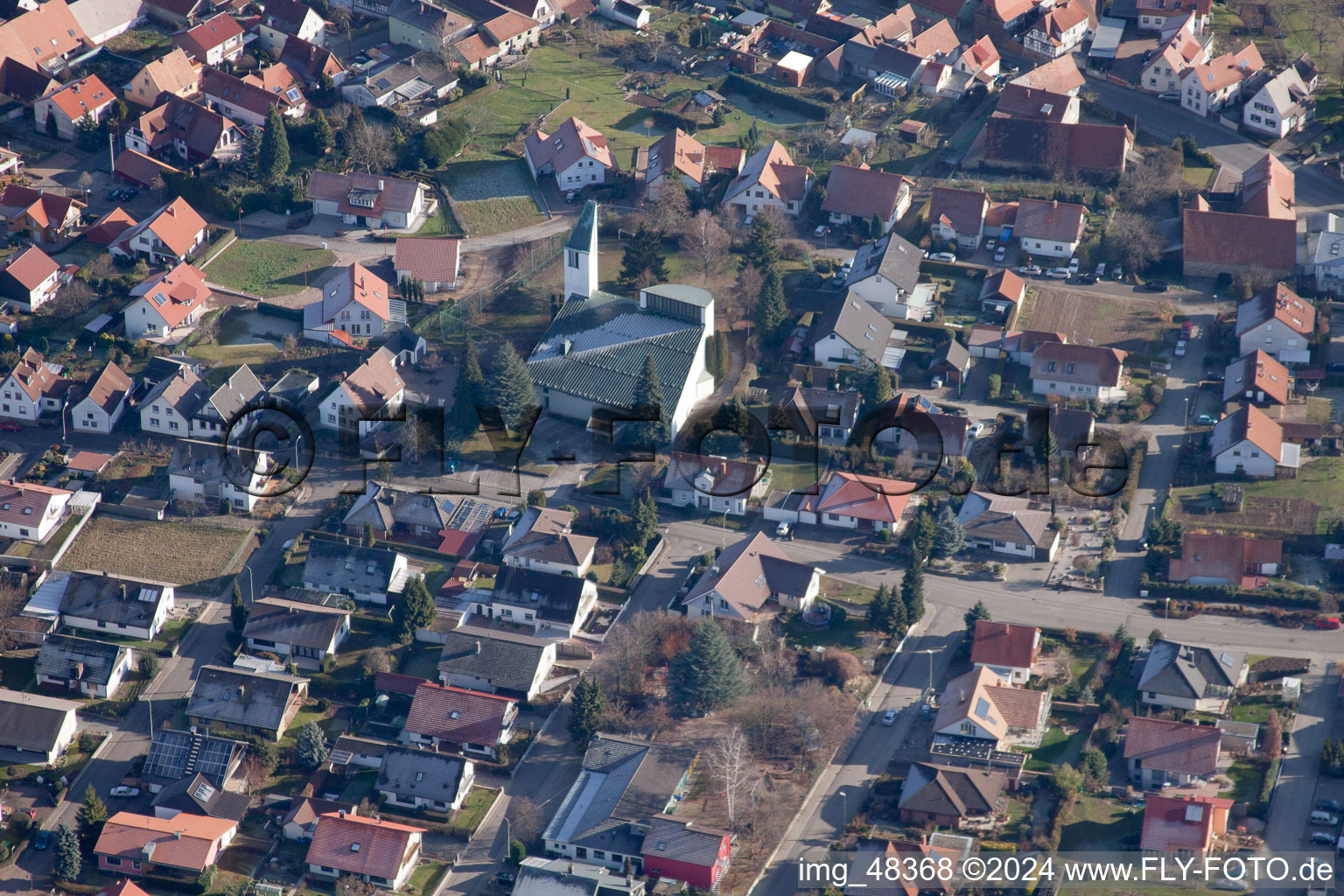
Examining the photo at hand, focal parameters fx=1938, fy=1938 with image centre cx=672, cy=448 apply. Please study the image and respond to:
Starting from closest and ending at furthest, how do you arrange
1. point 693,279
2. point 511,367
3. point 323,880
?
point 323,880 → point 511,367 → point 693,279

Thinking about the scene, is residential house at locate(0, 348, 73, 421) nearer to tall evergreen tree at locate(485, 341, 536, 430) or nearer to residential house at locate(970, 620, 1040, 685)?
tall evergreen tree at locate(485, 341, 536, 430)

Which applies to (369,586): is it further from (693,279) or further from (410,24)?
(410,24)

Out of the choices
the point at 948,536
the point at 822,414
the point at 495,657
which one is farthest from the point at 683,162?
the point at 495,657

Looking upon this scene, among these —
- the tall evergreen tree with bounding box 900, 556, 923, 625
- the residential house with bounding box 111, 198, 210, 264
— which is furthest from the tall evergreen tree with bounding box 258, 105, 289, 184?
the tall evergreen tree with bounding box 900, 556, 923, 625

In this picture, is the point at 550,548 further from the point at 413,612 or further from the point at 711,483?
the point at 711,483

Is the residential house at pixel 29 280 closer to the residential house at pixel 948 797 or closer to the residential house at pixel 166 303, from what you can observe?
the residential house at pixel 166 303

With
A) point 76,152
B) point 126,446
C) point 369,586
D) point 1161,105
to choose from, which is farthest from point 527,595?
point 1161,105

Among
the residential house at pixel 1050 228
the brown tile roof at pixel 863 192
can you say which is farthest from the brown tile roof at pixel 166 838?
the residential house at pixel 1050 228
